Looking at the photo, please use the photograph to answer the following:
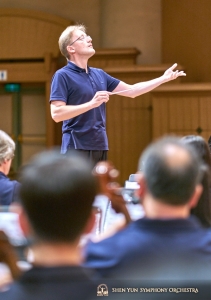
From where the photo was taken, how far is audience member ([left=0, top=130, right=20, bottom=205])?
6.35 ft

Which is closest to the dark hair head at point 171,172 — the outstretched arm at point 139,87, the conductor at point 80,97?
the conductor at point 80,97

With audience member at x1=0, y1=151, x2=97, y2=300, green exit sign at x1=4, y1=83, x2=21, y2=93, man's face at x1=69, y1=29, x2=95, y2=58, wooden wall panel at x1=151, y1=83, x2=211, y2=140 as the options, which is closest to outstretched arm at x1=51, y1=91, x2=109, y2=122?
man's face at x1=69, y1=29, x2=95, y2=58

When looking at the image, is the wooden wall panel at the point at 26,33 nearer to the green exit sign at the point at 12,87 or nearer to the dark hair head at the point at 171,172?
the green exit sign at the point at 12,87

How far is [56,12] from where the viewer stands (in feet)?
23.5

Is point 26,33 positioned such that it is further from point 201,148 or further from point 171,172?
point 171,172

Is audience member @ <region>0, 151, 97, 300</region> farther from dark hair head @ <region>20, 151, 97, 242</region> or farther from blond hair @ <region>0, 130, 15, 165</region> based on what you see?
blond hair @ <region>0, 130, 15, 165</region>

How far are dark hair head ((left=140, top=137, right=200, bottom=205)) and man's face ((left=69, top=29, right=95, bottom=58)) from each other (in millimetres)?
2022

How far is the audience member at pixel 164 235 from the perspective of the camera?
1000 mm

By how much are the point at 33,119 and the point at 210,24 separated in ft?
9.45

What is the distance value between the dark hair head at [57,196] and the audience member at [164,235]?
0.19 m

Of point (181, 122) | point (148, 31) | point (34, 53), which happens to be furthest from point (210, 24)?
point (34, 53)

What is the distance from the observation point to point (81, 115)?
9.43ft

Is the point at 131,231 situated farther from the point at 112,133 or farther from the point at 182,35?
the point at 182,35

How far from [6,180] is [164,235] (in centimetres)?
112
